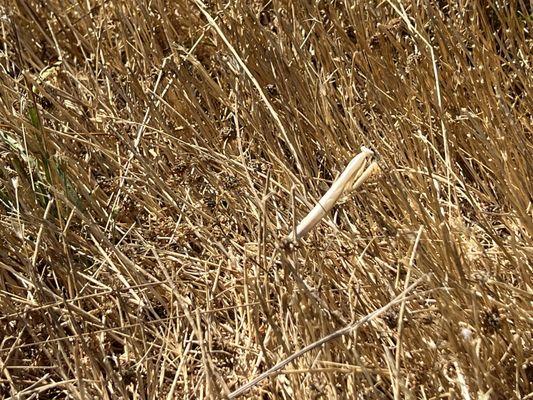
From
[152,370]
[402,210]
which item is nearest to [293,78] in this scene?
[402,210]

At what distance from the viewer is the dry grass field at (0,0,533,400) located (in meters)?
1.43

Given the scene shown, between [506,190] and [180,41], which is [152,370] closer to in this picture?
[506,190]

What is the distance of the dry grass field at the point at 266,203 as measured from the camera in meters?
1.43

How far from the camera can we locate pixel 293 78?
2.02 meters

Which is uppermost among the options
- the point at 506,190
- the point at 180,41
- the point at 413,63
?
the point at 180,41

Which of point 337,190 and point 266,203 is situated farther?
point 266,203

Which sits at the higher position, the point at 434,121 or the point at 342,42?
the point at 342,42

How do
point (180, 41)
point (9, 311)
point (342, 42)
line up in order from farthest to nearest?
point (180, 41), point (342, 42), point (9, 311)

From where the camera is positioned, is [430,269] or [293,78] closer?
[430,269]

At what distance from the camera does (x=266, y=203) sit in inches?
67.4

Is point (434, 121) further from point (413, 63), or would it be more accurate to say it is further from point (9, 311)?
point (9, 311)

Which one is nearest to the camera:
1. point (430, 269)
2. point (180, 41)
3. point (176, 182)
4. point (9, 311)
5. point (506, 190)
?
point (430, 269)

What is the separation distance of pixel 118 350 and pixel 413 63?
891mm

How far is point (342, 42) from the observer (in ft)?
6.95
